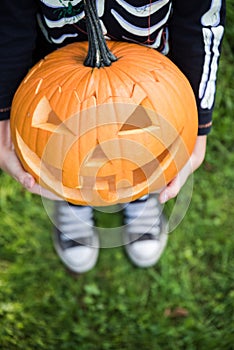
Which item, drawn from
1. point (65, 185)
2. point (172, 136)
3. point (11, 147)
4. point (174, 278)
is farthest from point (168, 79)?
point (174, 278)

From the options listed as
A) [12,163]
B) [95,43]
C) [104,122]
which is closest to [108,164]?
[104,122]

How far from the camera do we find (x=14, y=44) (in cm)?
124

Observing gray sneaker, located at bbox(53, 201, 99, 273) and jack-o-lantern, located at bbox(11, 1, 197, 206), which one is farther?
gray sneaker, located at bbox(53, 201, 99, 273)

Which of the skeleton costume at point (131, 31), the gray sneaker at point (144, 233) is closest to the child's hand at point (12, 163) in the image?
the skeleton costume at point (131, 31)

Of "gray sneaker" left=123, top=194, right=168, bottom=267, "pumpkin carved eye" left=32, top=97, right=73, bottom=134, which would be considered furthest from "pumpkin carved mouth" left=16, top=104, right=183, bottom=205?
"gray sneaker" left=123, top=194, right=168, bottom=267

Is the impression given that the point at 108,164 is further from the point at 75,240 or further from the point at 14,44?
the point at 75,240

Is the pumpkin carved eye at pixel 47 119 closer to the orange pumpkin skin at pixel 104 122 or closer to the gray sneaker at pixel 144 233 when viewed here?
the orange pumpkin skin at pixel 104 122

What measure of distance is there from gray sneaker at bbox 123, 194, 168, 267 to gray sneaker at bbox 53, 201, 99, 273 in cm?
12

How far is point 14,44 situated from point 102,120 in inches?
13.5

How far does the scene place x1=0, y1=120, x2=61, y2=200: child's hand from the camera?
130 centimetres

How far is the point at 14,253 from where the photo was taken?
1797 millimetres

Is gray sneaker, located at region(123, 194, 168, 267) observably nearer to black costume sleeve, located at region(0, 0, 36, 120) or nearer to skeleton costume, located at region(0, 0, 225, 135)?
skeleton costume, located at region(0, 0, 225, 135)

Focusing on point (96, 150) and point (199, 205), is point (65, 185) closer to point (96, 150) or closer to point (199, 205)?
point (96, 150)

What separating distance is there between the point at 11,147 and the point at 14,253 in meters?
0.55
